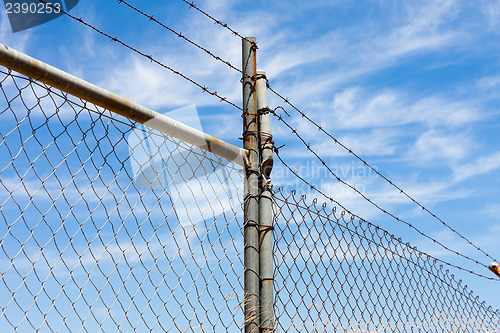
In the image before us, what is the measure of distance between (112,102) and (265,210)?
1128 mm

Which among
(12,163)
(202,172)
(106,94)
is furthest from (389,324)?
(12,163)

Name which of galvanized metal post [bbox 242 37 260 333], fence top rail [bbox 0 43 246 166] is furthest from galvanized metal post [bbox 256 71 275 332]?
fence top rail [bbox 0 43 246 166]

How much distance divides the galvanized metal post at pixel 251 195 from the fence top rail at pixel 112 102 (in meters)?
0.11

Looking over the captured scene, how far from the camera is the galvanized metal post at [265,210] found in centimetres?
329

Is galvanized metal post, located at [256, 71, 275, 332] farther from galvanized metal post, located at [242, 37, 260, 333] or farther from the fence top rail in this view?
the fence top rail

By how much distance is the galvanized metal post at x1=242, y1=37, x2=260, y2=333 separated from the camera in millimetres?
3254

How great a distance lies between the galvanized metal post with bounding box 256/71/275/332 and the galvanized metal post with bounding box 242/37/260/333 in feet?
0.10

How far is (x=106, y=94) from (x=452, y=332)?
142 inches

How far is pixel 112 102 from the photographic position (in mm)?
2875

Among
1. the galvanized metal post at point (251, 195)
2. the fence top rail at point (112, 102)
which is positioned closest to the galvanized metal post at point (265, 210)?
the galvanized metal post at point (251, 195)

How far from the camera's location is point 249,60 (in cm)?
376

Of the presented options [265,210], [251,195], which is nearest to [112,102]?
[251,195]

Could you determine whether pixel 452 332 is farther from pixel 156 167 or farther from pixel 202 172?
pixel 156 167

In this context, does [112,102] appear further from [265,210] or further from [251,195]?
[265,210]
